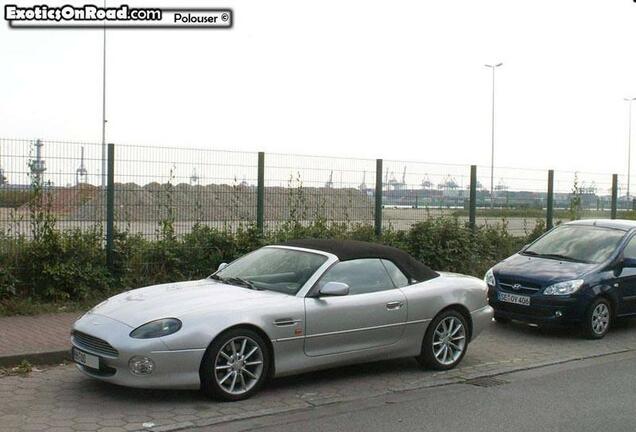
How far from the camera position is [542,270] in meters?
9.57

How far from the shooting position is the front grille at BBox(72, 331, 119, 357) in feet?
18.8

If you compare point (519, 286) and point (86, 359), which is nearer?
point (86, 359)

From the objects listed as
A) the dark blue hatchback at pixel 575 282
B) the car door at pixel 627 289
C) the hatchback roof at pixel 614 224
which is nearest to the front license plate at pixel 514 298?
the dark blue hatchback at pixel 575 282

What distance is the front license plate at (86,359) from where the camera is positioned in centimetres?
585

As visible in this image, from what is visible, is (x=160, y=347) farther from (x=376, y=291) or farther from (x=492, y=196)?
(x=492, y=196)

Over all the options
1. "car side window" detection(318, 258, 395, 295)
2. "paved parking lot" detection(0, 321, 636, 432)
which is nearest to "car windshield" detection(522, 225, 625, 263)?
"paved parking lot" detection(0, 321, 636, 432)

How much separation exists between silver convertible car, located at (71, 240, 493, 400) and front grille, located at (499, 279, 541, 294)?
1.74 meters

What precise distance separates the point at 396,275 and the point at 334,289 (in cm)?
110

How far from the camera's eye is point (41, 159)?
9.66 metres

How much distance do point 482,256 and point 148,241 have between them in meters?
7.09

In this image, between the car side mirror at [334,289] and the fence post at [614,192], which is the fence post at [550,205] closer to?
the fence post at [614,192]

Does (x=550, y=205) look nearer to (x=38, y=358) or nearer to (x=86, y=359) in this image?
(x=38, y=358)

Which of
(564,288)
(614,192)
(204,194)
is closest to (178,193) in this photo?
(204,194)

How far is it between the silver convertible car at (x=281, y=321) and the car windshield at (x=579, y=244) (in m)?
2.79
